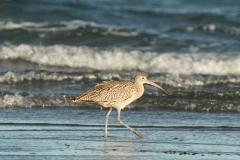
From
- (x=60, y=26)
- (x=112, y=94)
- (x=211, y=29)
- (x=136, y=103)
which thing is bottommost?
(x=136, y=103)

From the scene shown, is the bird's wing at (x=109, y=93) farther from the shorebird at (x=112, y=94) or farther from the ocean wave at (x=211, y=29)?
the ocean wave at (x=211, y=29)

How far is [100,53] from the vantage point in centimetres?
1684

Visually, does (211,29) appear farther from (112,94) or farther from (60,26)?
(112,94)

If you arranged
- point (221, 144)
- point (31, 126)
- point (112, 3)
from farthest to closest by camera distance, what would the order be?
1. point (112, 3)
2. point (31, 126)
3. point (221, 144)

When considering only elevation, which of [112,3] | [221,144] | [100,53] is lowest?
[221,144]

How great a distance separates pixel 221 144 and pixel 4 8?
1223 centimetres

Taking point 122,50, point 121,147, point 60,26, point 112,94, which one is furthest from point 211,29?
point 121,147

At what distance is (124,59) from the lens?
649 inches

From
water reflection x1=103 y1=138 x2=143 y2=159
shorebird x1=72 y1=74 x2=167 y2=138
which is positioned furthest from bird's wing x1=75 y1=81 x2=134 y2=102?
water reflection x1=103 y1=138 x2=143 y2=159

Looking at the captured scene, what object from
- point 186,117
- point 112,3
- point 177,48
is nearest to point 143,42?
point 177,48

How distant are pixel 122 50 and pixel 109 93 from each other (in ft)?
23.4

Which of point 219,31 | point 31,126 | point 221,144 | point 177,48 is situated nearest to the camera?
point 221,144

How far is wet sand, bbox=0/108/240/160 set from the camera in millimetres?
8586

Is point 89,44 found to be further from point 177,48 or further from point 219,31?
point 219,31
